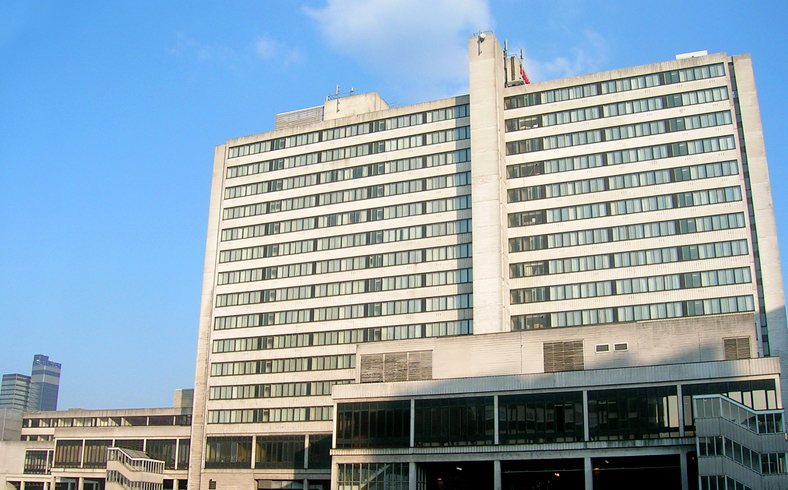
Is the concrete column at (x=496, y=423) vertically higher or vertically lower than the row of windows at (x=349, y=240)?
lower

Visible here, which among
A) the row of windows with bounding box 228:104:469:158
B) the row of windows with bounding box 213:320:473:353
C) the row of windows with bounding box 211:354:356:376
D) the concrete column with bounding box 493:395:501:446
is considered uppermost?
the row of windows with bounding box 228:104:469:158

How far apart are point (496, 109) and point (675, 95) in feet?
70.4

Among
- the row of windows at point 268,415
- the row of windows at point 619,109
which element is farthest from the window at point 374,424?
the row of windows at point 619,109

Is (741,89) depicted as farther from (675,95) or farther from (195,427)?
(195,427)

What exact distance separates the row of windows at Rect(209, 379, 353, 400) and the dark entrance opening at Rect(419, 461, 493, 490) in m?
30.9

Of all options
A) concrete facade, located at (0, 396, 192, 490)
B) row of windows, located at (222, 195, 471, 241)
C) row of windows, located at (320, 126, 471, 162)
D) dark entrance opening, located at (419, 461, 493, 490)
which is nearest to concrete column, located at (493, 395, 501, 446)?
dark entrance opening, located at (419, 461, 493, 490)

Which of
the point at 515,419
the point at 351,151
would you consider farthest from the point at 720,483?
the point at 351,151

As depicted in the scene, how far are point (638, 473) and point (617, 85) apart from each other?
52.8 meters

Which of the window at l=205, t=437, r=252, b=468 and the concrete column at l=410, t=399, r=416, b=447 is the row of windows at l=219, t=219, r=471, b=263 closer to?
the window at l=205, t=437, r=252, b=468

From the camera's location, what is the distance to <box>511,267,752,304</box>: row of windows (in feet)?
301

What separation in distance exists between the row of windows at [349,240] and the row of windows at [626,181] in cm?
868

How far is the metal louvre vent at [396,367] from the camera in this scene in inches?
3073

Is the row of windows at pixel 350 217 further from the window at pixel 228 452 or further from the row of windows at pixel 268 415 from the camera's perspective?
the window at pixel 228 452

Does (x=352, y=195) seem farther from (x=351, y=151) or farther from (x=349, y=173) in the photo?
(x=351, y=151)
